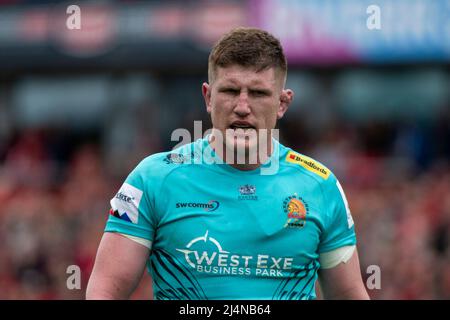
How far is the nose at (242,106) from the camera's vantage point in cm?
442

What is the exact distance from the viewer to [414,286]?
10.7 meters

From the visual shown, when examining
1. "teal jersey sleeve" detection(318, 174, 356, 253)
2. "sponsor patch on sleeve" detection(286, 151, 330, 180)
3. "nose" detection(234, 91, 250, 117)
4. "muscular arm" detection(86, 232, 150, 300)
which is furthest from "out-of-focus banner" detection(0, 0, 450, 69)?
"muscular arm" detection(86, 232, 150, 300)

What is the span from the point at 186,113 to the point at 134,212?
12.5 m

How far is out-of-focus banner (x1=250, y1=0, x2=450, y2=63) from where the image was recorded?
14508 mm

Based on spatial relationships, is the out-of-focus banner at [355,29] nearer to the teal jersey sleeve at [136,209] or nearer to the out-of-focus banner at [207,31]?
the out-of-focus banner at [207,31]

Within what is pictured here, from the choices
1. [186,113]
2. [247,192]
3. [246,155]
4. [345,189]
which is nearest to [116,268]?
[247,192]

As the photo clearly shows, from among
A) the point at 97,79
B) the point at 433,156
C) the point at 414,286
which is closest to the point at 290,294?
the point at 414,286

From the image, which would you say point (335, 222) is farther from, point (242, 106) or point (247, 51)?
point (247, 51)

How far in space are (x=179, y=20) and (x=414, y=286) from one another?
723 centimetres

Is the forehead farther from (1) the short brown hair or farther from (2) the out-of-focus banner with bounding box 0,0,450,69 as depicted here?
(2) the out-of-focus banner with bounding box 0,0,450,69

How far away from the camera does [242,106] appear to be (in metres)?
4.43

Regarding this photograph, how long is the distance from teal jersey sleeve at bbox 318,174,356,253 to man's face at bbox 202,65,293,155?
49 centimetres

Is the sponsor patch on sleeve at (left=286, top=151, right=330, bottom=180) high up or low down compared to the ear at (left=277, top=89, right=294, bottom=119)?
down

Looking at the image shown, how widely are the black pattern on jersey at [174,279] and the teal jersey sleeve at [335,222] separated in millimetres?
680
